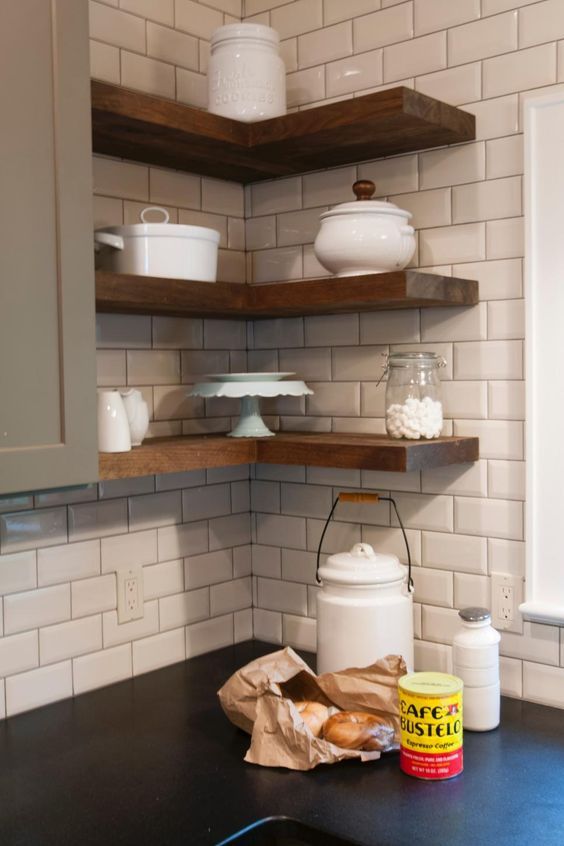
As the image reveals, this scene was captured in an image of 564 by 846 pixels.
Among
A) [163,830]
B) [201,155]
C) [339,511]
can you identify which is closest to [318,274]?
[201,155]

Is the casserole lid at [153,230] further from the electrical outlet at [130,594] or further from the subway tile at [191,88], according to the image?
the electrical outlet at [130,594]

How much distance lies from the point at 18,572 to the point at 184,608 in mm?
481

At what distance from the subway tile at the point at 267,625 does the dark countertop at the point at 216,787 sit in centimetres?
47

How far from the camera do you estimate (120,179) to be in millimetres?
2148

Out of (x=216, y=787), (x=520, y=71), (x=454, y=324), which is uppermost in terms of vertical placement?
(x=520, y=71)

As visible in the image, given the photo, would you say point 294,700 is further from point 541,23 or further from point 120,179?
point 541,23

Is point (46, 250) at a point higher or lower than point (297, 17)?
lower

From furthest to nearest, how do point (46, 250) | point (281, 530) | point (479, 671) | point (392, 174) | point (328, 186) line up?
point (281, 530) → point (328, 186) → point (392, 174) → point (479, 671) → point (46, 250)

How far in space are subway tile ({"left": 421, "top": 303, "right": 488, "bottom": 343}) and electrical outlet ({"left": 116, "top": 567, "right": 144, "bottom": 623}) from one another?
832 millimetres

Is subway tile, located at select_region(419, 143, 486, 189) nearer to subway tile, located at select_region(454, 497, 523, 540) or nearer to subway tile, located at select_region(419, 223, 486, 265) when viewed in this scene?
subway tile, located at select_region(419, 223, 486, 265)

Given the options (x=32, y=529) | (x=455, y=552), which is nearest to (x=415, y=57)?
(x=455, y=552)

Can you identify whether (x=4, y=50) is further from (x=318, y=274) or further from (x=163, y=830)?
(x=163, y=830)

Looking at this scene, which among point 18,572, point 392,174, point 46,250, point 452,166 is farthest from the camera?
point 392,174

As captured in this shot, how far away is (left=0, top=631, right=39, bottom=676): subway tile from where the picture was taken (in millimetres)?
1942
